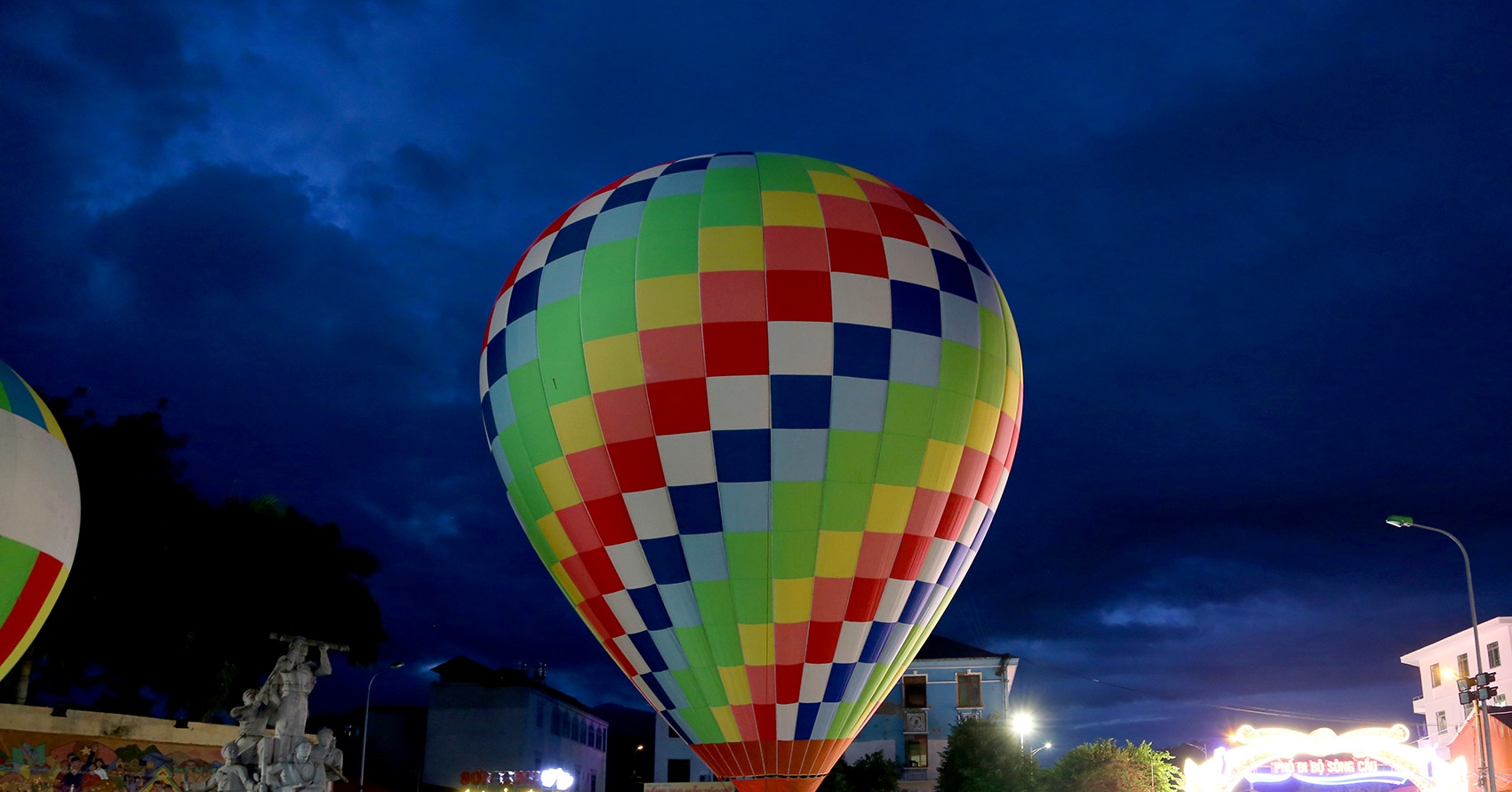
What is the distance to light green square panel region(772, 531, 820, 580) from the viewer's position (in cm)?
1675

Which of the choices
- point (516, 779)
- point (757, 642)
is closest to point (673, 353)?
point (757, 642)

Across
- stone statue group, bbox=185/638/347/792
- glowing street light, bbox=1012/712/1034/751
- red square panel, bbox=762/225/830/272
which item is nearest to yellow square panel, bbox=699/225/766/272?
red square panel, bbox=762/225/830/272

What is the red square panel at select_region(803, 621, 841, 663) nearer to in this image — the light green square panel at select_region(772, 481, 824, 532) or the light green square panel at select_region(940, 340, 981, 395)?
the light green square panel at select_region(772, 481, 824, 532)

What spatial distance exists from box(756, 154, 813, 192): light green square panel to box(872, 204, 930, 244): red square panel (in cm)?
127

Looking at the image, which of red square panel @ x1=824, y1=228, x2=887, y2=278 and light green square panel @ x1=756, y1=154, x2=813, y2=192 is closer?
red square panel @ x1=824, y1=228, x2=887, y2=278

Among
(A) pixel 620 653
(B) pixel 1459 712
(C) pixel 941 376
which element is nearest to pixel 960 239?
(C) pixel 941 376

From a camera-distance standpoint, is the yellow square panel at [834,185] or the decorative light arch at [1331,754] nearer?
the yellow square panel at [834,185]

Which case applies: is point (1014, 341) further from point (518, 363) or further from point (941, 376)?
point (518, 363)

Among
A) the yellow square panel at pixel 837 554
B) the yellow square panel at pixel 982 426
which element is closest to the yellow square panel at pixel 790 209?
the yellow square panel at pixel 982 426

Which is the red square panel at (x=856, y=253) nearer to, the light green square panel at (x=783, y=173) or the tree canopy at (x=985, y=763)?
the light green square panel at (x=783, y=173)

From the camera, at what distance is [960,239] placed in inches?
790

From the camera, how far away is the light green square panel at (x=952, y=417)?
698 inches

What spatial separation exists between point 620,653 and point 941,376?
22.6ft

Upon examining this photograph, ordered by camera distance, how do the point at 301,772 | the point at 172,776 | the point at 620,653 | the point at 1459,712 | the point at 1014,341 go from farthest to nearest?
the point at 1459,712
the point at 172,776
the point at 1014,341
the point at 620,653
the point at 301,772
